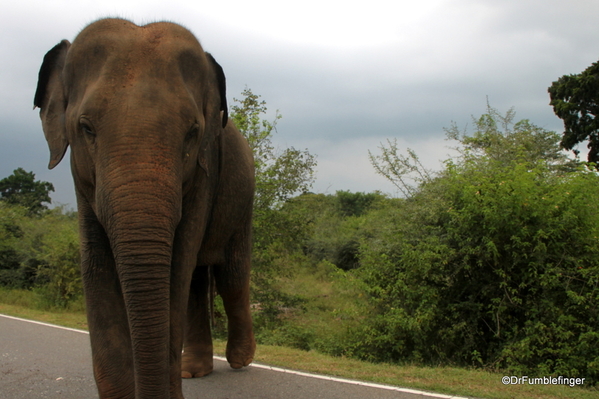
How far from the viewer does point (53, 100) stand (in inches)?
172

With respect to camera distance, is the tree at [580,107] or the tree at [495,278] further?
the tree at [580,107]

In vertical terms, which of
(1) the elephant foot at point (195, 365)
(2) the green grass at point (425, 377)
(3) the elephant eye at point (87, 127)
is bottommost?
(2) the green grass at point (425, 377)

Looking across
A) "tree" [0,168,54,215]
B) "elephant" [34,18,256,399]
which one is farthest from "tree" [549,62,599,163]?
"tree" [0,168,54,215]

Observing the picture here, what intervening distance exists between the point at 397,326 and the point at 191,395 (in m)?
5.73

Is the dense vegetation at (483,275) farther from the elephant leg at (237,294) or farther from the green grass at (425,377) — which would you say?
the elephant leg at (237,294)

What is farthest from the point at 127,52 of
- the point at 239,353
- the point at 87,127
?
the point at 239,353

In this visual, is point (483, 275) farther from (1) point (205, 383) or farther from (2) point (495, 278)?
(1) point (205, 383)

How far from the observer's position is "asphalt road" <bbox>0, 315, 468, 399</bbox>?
5.82m

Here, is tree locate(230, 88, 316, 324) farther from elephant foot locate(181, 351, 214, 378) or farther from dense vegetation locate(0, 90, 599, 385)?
elephant foot locate(181, 351, 214, 378)

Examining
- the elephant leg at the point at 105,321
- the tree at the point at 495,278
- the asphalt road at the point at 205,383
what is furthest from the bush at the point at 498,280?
the elephant leg at the point at 105,321

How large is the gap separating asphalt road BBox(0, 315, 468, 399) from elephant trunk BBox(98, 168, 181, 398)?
224 centimetres

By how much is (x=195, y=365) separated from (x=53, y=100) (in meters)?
3.50

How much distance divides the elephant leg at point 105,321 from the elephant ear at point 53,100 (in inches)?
26.6

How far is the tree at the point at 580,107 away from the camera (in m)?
23.9
